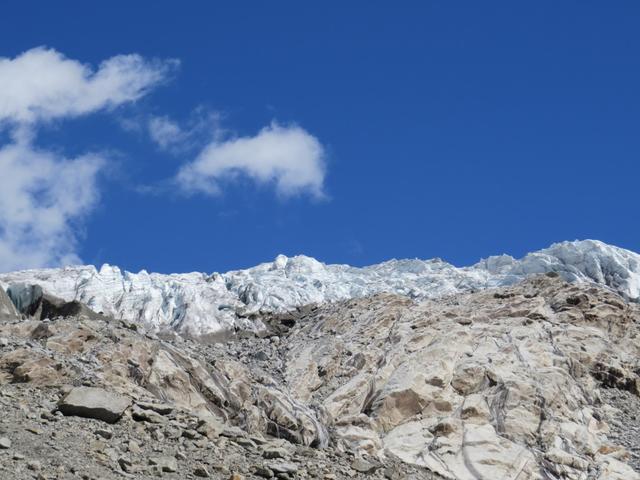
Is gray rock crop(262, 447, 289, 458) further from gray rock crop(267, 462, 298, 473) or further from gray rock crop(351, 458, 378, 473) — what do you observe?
gray rock crop(351, 458, 378, 473)

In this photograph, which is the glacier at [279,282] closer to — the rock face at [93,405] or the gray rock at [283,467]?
the rock face at [93,405]

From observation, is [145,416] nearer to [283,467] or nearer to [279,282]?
[283,467]

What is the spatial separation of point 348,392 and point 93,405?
19874 mm

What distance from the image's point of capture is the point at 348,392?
47.6 m

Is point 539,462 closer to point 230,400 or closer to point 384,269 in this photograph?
point 230,400

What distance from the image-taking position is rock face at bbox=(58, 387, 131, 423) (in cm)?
2972

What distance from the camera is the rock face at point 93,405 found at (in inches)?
1170

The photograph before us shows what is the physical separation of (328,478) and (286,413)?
27.8 feet

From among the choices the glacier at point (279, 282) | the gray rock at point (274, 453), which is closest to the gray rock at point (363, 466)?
the gray rock at point (274, 453)

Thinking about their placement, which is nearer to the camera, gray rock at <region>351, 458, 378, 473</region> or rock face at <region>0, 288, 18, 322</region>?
gray rock at <region>351, 458, 378, 473</region>

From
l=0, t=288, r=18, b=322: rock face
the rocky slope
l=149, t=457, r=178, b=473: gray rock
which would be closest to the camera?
l=149, t=457, r=178, b=473: gray rock

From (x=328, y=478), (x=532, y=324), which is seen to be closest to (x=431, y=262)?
(x=532, y=324)

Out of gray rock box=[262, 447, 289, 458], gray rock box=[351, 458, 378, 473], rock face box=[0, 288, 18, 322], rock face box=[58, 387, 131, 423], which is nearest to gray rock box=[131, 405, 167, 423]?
rock face box=[58, 387, 131, 423]

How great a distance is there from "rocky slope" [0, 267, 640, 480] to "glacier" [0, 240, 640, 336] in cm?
398
